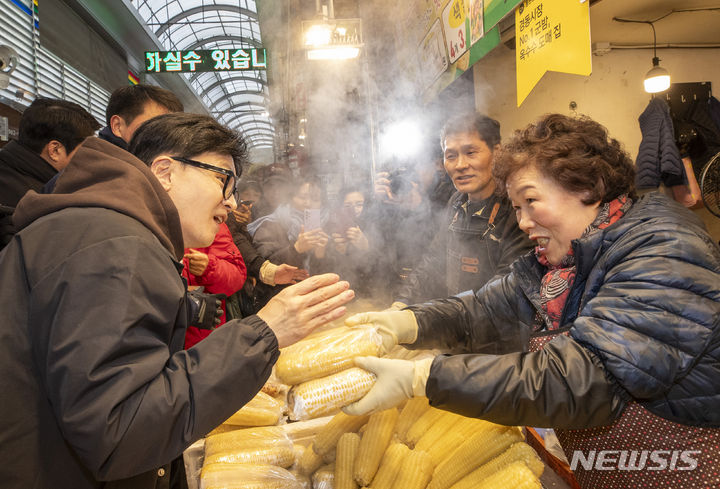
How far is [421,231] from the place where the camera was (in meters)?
4.38

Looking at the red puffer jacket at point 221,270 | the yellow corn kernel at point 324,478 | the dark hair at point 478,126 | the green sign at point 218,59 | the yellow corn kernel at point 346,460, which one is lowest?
the yellow corn kernel at point 324,478

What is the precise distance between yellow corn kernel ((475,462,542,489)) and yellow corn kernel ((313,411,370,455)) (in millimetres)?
626

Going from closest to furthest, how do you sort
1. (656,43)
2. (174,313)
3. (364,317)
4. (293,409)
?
(174,313) → (293,409) → (364,317) → (656,43)

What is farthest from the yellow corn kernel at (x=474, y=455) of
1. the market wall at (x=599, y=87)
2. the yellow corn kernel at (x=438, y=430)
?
the market wall at (x=599, y=87)

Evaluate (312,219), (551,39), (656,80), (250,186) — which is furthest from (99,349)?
(656,80)

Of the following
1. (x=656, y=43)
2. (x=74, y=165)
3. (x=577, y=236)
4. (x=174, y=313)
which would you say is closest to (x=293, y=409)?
(x=174, y=313)

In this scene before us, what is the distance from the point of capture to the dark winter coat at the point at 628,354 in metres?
1.17

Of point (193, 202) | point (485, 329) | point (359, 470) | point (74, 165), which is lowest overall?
point (359, 470)

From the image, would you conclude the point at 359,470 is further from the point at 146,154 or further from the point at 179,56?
the point at 179,56

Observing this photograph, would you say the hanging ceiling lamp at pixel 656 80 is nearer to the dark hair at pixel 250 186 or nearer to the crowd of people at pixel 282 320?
the crowd of people at pixel 282 320

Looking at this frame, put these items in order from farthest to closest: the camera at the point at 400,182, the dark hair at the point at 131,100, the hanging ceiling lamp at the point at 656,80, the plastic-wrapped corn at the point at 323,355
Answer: the hanging ceiling lamp at the point at 656,80
the camera at the point at 400,182
the dark hair at the point at 131,100
the plastic-wrapped corn at the point at 323,355

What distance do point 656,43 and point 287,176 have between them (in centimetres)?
513

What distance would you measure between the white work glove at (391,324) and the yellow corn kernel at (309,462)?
57 cm

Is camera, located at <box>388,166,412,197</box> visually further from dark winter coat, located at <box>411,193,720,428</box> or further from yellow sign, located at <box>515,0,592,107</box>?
dark winter coat, located at <box>411,193,720,428</box>
